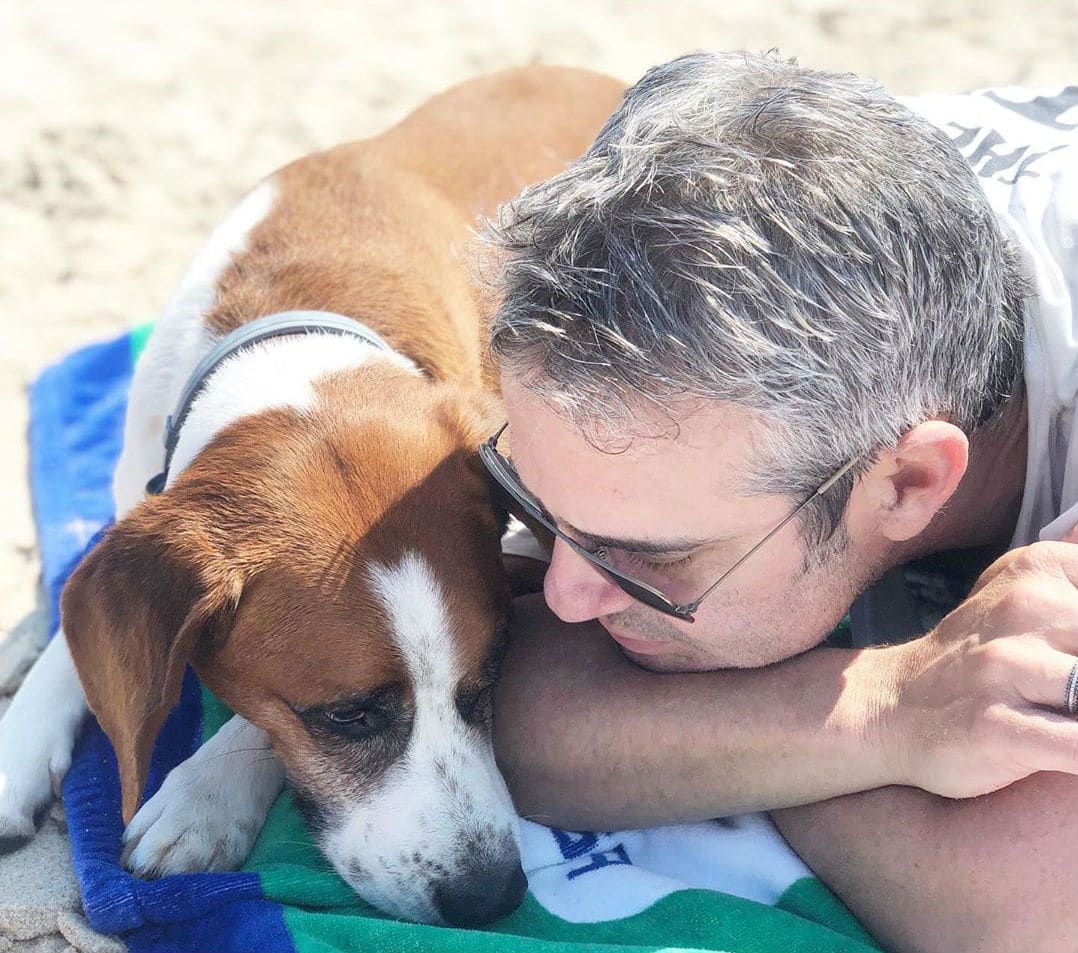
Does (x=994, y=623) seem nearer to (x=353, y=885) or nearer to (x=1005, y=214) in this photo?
(x=1005, y=214)

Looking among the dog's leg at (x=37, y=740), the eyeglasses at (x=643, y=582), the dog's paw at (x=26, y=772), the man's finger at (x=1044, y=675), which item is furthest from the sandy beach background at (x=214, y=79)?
the man's finger at (x=1044, y=675)

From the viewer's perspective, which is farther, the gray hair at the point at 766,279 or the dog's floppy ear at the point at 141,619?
the dog's floppy ear at the point at 141,619

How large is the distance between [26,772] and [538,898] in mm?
1252

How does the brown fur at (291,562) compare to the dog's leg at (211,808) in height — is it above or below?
above

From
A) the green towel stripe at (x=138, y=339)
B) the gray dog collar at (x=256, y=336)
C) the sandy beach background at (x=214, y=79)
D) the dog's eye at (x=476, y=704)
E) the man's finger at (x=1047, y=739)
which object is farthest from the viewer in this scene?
the sandy beach background at (x=214, y=79)

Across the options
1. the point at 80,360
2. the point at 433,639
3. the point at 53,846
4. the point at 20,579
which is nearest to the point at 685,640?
the point at 433,639

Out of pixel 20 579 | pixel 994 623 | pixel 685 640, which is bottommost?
pixel 20 579

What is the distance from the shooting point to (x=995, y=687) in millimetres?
2484

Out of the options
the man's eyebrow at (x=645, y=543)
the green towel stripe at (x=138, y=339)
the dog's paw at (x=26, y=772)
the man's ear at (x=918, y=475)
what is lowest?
the dog's paw at (x=26, y=772)

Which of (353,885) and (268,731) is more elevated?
(268,731)

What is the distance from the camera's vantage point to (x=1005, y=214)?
3.03 meters

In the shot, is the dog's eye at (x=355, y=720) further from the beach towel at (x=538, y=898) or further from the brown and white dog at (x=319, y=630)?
the beach towel at (x=538, y=898)

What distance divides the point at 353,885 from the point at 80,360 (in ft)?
9.07

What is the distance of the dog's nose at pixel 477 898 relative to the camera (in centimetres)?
277
